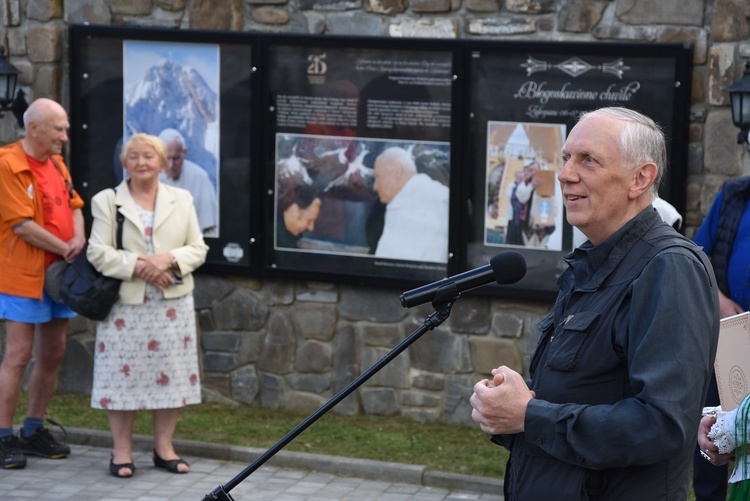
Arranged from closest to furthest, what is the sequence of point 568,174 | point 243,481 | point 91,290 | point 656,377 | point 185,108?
point 656,377
point 568,174
point 91,290
point 243,481
point 185,108

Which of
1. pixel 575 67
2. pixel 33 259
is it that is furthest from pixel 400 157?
Result: pixel 33 259

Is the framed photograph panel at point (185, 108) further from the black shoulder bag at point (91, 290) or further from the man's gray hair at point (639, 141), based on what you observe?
the man's gray hair at point (639, 141)

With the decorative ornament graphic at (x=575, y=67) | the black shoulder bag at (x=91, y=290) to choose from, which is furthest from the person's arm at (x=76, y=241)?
the decorative ornament graphic at (x=575, y=67)

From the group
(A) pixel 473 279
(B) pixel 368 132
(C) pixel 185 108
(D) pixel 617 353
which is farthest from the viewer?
(C) pixel 185 108

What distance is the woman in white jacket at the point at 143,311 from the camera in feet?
22.5

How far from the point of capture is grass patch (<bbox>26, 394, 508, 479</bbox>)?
23.4 ft

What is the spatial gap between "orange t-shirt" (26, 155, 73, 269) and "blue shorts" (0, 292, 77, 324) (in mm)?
225

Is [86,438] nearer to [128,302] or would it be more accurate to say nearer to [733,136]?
[128,302]

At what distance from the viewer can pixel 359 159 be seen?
25.6 ft

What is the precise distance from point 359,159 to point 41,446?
A: 2.66m

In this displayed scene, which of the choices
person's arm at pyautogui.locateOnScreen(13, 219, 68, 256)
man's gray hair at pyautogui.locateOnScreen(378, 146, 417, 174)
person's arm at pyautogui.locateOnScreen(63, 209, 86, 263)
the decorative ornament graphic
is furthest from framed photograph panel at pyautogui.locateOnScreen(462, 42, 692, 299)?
person's arm at pyautogui.locateOnScreen(13, 219, 68, 256)

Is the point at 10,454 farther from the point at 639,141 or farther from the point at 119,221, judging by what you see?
the point at 639,141

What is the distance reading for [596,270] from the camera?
305cm

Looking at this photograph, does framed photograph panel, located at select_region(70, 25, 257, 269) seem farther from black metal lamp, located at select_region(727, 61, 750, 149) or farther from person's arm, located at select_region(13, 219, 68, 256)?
black metal lamp, located at select_region(727, 61, 750, 149)
